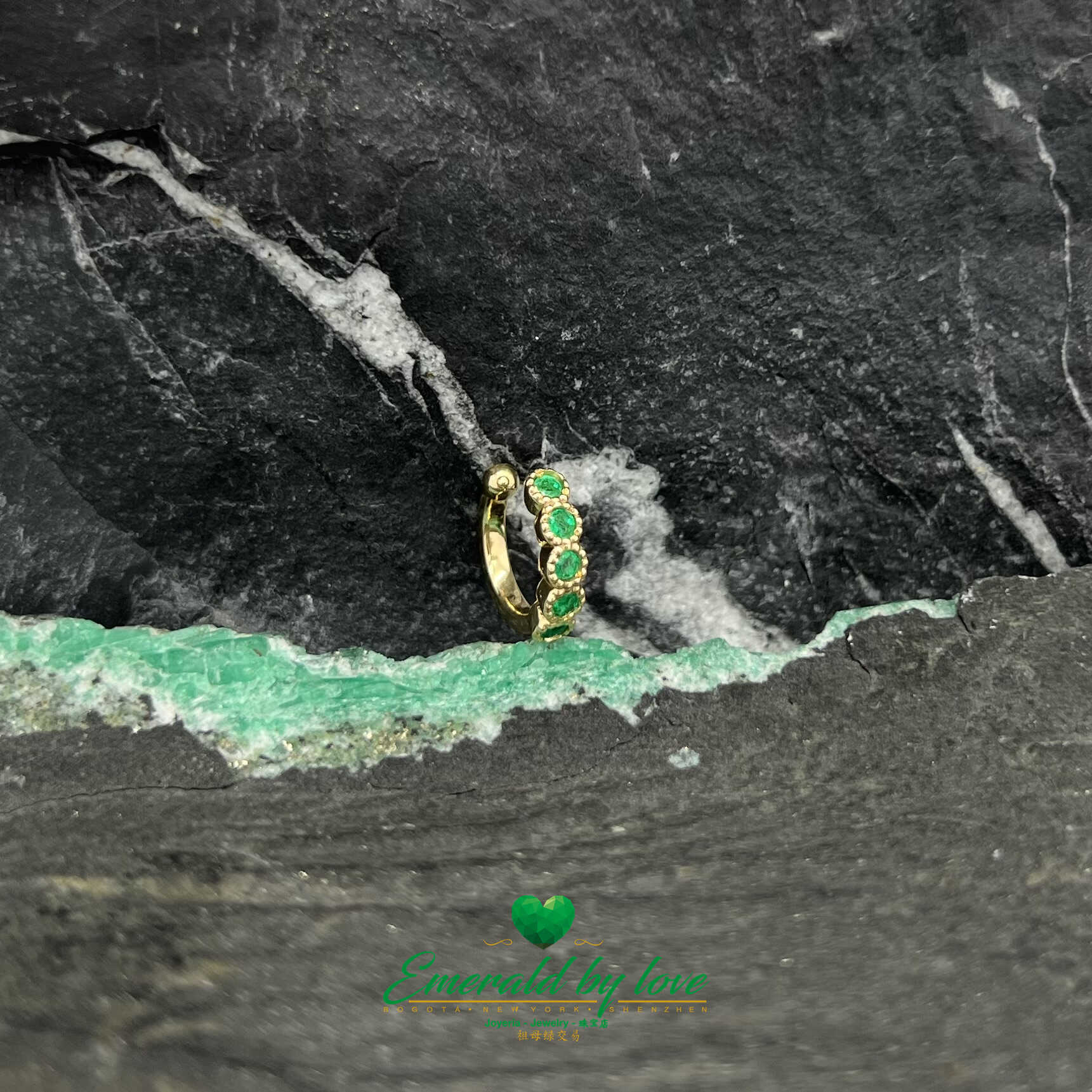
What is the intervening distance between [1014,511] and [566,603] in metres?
0.47

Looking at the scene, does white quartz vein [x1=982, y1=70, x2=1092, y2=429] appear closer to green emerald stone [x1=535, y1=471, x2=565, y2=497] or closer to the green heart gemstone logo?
green emerald stone [x1=535, y1=471, x2=565, y2=497]

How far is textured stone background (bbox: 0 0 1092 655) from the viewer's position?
0.88 m

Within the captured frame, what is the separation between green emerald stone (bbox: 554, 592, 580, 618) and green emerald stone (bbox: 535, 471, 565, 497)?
10cm

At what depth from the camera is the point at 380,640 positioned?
1.02 meters

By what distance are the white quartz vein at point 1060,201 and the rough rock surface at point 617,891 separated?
0.26 meters

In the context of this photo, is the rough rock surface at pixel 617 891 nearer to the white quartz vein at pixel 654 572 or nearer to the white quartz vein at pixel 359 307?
the white quartz vein at pixel 654 572

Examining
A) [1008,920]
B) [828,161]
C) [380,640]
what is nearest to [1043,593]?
[1008,920]

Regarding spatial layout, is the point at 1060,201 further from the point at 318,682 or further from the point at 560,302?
the point at 318,682

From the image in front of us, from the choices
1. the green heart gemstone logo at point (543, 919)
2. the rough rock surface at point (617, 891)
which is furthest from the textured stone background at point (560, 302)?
the green heart gemstone logo at point (543, 919)

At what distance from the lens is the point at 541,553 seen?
944 millimetres

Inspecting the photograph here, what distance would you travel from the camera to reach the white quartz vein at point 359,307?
0.89 meters

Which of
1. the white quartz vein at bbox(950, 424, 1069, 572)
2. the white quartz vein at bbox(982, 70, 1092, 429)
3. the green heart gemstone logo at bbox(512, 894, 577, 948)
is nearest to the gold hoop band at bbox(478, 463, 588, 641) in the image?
the green heart gemstone logo at bbox(512, 894, 577, 948)

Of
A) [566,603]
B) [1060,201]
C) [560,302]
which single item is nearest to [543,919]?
[566,603]

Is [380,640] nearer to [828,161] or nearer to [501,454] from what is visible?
[501,454]
